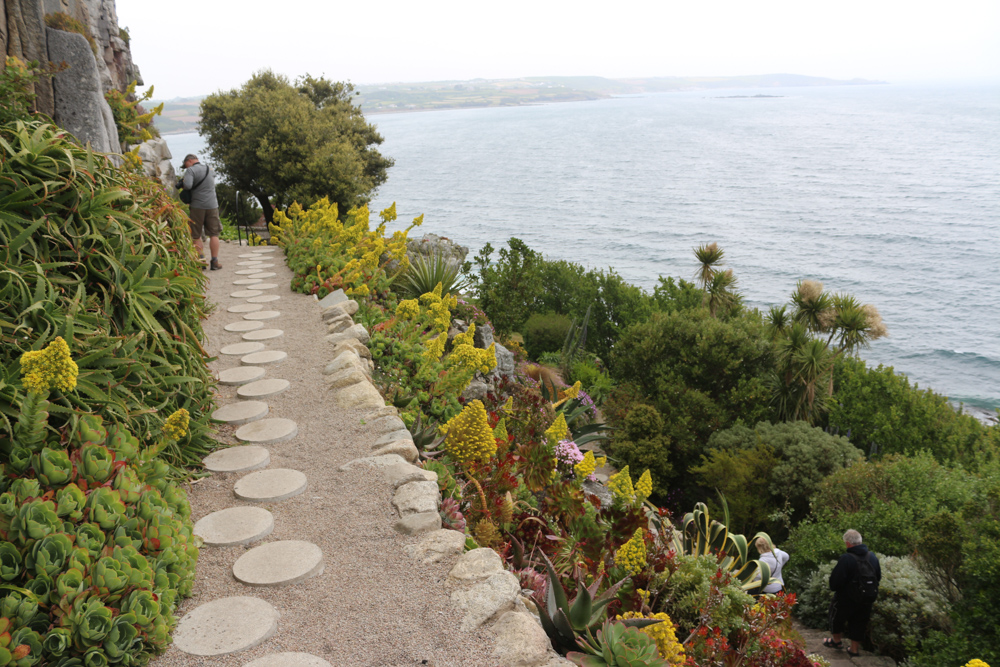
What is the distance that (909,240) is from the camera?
5656 centimetres

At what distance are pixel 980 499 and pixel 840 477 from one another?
12.7ft

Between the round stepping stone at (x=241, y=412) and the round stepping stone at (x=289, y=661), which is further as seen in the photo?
the round stepping stone at (x=241, y=412)

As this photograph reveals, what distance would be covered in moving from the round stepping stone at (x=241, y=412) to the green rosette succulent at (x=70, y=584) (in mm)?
2033

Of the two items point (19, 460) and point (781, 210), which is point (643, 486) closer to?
point (19, 460)

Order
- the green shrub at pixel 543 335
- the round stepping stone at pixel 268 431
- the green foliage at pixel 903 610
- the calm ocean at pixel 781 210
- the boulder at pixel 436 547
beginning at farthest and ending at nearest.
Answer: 1. the calm ocean at pixel 781 210
2. the green shrub at pixel 543 335
3. the green foliage at pixel 903 610
4. the round stepping stone at pixel 268 431
5. the boulder at pixel 436 547

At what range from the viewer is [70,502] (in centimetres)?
236

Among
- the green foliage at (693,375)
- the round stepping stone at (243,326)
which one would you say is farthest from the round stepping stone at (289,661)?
the green foliage at (693,375)

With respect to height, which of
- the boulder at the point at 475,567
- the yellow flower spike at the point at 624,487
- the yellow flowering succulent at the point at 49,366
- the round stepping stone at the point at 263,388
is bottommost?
the yellow flower spike at the point at 624,487

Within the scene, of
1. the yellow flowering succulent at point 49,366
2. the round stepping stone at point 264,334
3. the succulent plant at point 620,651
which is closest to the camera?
the yellow flowering succulent at point 49,366

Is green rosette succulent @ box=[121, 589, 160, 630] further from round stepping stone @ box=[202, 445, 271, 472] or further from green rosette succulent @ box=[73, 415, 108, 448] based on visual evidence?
round stepping stone @ box=[202, 445, 271, 472]

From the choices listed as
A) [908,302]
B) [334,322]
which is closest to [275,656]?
[334,322]

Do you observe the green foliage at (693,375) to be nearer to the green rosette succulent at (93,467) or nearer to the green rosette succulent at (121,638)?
the green rosette succulent at (93,467)

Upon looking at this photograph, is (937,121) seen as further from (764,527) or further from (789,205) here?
(764,527)

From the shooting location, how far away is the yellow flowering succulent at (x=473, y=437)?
3.70 meters
